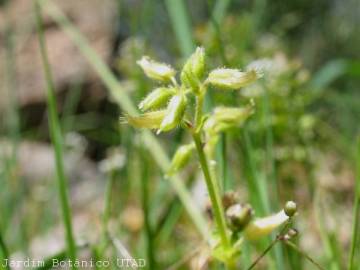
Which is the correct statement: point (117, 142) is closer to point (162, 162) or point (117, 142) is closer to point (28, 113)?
point (162, 162)

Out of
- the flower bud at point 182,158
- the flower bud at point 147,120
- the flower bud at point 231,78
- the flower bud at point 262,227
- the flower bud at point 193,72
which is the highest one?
the flower bud at point 193,72

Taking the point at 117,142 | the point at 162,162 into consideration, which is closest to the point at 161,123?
the point at 162,162

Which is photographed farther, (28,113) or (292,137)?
(28,113)

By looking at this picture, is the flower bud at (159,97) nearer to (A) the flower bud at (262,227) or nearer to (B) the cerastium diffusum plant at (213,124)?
(B) the cerastium diffusum plant at (213,124)

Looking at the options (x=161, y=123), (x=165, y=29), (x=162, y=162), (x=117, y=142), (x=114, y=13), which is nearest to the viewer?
(x=161, y=123)

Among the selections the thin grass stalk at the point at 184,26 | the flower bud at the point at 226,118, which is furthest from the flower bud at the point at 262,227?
the thin grass stalk at the point at 184,26

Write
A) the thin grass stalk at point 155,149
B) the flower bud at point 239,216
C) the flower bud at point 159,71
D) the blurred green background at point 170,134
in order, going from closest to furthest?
the flower bud at point 239,216 < the flower bud at point 159,71 < the thin grass stalk at point 155,149 < the blurred green background at point 170,134

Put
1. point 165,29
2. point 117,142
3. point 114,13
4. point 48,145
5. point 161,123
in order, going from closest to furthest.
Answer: point 161,123, point 117,142, point 165,29, point 48,145, point 114,13

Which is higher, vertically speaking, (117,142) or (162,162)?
(117,142)
